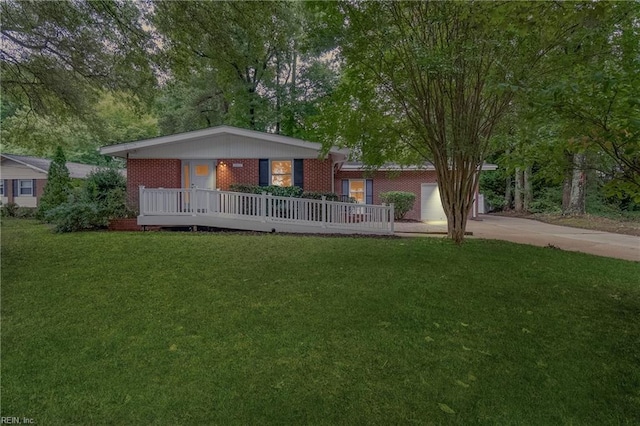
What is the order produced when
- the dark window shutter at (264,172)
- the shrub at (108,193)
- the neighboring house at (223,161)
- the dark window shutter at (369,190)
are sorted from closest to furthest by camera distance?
the shrub at (108,193)
the neighboring house at (223,161)
the dark window shutter at (264,172)
the dark window shutter at (369,190)

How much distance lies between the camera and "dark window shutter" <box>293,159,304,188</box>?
12.8m

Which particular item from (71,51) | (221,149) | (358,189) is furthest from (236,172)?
(358,189)

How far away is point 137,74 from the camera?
768 cm

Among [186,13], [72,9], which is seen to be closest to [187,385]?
[186,13]

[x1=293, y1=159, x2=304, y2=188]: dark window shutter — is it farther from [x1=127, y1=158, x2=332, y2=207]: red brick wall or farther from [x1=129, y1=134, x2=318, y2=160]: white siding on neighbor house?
[x1=127, y1=158, x2=332, y2=207]: red brick wall

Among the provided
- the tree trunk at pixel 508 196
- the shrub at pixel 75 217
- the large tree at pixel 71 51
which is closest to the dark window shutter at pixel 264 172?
the large tree at pixel 71 51

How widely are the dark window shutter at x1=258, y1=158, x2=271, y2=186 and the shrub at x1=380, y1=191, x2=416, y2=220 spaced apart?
5.87 meters

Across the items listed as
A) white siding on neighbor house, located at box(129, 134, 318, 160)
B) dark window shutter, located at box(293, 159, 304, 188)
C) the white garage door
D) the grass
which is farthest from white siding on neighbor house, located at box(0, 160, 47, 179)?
the white garage door

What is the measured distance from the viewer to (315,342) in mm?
3221

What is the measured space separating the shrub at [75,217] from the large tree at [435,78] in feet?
24.8

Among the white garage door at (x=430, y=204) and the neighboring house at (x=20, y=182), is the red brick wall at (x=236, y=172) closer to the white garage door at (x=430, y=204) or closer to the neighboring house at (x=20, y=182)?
the white garage door at (x=430, y=204)

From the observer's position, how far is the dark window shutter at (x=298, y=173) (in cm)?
1277

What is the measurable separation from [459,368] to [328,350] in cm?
112

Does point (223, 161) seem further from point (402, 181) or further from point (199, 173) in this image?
point (402, 181)
